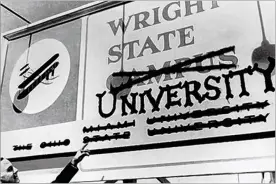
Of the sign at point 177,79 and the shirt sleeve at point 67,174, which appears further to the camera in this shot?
the shirt sleeve at point 67,174

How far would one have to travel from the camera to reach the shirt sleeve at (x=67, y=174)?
802 mm

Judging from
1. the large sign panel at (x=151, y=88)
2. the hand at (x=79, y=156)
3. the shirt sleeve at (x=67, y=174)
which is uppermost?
the large sign panel at (x=151, y=88)

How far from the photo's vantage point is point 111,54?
2.95 ft

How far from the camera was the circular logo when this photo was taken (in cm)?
95

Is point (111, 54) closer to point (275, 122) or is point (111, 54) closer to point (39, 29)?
point (39, 29)

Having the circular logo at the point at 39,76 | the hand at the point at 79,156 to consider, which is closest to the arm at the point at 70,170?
the hand at the point at 79,156

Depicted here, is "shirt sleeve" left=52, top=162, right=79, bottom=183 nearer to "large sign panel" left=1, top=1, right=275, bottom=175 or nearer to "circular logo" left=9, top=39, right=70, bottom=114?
"large sign panel" left=1, top=1, right=275, bottom=175

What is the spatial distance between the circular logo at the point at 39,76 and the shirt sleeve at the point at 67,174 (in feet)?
0.68

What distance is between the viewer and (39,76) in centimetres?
98

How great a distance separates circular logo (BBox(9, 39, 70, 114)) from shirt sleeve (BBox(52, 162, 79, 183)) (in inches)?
8.1

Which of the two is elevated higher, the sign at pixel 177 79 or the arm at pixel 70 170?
the sign at pixel 177 79

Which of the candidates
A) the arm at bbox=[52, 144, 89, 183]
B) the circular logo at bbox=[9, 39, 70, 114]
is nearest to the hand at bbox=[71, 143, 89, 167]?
the arm at bbox=[52, 144, 89, 183]

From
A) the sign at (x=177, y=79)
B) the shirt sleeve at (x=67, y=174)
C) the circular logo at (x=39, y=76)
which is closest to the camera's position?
the sign at (x=177, y=79)

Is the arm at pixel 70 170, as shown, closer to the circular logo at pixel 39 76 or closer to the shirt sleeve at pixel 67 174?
the shirt sleeve at pixel 67 174
